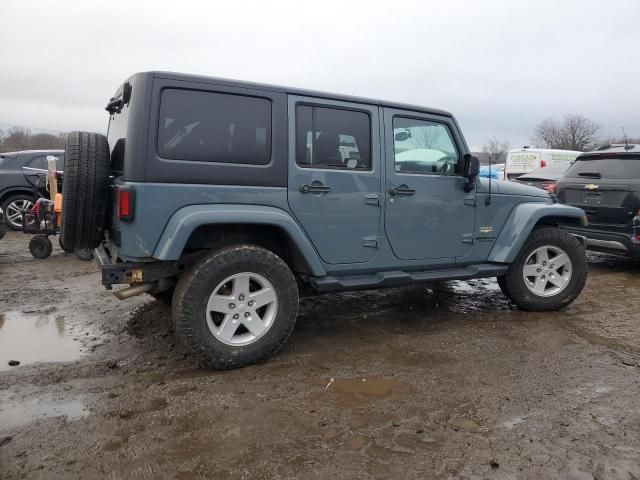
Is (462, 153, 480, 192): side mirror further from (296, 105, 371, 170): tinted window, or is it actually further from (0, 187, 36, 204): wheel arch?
(0, 187, 36, 204): wheel arch

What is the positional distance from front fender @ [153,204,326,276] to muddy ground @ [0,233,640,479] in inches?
34.1

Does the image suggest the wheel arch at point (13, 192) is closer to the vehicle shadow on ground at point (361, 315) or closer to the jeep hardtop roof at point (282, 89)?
the vehicle shadow on ground at point (361, 315)

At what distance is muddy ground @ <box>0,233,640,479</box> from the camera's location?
2.36m

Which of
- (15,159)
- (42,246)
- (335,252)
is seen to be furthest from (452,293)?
(15,159)

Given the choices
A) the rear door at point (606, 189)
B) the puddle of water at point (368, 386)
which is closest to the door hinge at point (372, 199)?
the puddle of water at point (368, 386)

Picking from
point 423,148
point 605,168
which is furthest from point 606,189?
point 423,148

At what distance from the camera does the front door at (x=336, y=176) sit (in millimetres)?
3686

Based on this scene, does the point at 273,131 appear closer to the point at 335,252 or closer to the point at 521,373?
the point at 335,252

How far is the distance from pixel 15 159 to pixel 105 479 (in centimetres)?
963

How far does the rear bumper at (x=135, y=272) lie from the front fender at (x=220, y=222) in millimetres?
199

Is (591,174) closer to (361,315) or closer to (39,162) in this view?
(361,315)

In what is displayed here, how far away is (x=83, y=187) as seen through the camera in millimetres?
3402

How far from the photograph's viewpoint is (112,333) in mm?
4195

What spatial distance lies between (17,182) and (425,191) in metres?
8.81
